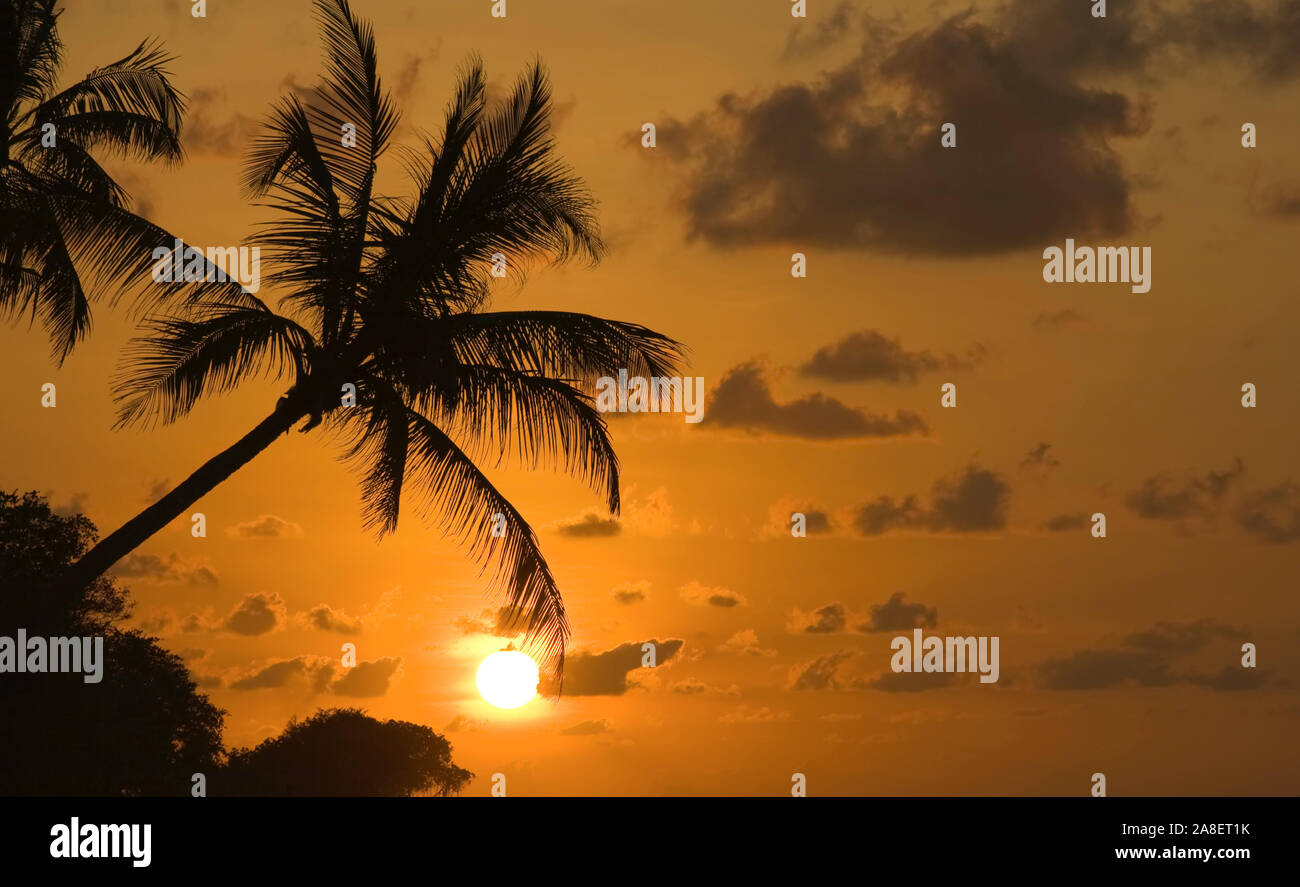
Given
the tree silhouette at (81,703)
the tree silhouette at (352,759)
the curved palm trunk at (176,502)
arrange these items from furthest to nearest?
the tree silhouette at (352,759), the tree silhouette at (81,703), the curved palm trunk at (176,502)

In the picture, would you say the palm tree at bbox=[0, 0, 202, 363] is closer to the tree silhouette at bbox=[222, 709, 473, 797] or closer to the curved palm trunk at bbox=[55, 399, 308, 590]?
the curved palm trunk at bbox=[55, 399, 308, 590]

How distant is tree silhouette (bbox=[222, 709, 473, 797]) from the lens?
1966 inches

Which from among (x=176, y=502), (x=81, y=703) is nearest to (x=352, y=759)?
(x=81, y=703)

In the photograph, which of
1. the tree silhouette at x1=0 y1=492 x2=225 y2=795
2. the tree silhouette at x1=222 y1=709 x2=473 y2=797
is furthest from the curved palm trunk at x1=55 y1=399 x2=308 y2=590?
the tree silhouette at x1=222 y1=709 x2=473 y2=797

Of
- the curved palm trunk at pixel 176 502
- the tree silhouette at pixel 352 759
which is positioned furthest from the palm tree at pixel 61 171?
the tree silhouette at pixel 352 759

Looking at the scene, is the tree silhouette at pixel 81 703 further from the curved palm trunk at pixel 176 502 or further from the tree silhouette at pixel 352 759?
the tree silhouette at pixel 352 759

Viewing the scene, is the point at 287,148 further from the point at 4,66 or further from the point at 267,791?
the point at 267,791

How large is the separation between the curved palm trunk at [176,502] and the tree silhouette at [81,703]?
1.23 feet

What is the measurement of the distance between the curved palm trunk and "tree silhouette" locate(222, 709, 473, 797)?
33106 millimetres

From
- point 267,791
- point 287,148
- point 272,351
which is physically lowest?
point 267,791

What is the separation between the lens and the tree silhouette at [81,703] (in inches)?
836
